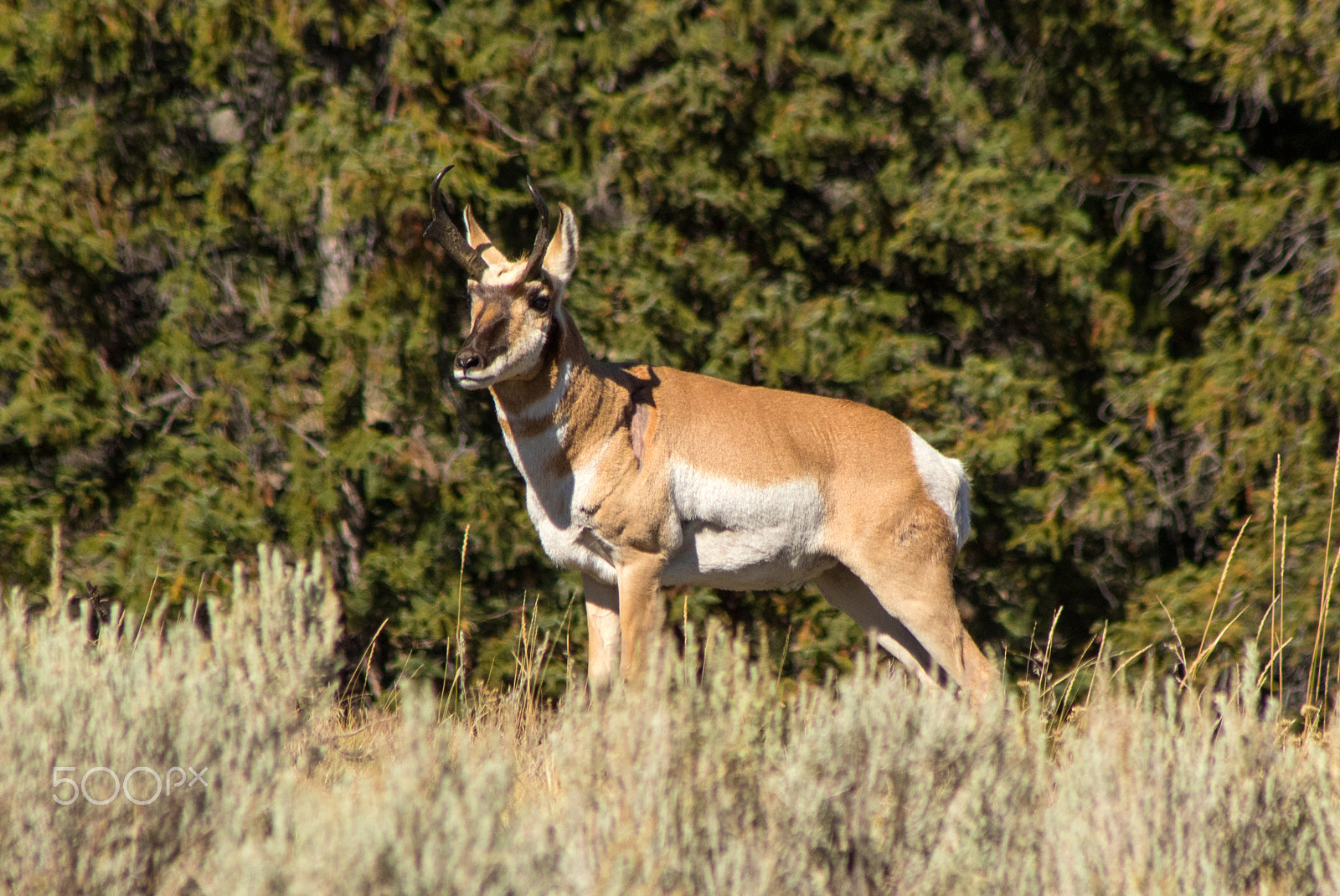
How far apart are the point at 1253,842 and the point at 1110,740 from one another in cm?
50

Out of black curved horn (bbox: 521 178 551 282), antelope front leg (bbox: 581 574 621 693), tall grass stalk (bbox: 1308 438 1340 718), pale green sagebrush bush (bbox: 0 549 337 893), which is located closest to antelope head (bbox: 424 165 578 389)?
black curved horn (bbox: 521 178 551 282)

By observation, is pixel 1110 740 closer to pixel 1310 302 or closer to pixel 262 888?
pixel 262 888

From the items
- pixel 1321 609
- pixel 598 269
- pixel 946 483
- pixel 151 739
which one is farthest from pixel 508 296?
pixel 1321 609

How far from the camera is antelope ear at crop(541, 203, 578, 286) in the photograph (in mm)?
5785

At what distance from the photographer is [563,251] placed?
5848mm

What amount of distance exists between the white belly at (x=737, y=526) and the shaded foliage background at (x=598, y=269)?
7.95 ft

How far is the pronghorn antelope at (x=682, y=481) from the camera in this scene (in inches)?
218

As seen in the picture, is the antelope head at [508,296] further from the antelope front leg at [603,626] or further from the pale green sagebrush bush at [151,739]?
the pale green sagebrush bush at [151,739]

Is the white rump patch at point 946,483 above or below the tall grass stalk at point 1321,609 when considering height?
above

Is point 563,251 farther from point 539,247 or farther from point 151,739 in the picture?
point 151,739

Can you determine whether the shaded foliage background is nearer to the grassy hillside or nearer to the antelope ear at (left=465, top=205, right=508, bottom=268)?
the antelope ear at (left=465, top=205, right=508, bottom=268)

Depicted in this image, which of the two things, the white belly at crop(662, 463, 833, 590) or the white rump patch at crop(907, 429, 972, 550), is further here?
the white rump patch at crop(907, 429, 972, 550)

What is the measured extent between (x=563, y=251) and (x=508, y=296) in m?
0.50

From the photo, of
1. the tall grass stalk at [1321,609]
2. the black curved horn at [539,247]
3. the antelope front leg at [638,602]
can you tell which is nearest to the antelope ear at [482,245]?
the black curved horn at [539,247]
